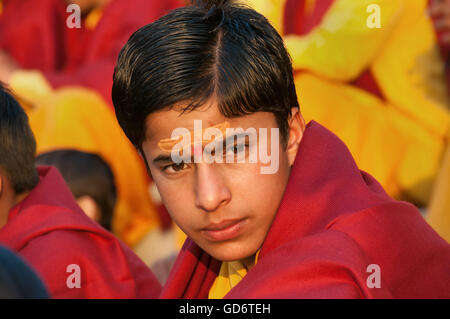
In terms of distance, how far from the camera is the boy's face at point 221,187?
122cm

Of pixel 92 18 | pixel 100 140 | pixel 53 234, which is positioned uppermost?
pixel 92 18

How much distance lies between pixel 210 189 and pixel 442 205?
1.39 metres

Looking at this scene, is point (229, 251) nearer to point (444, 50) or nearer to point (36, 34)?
point (444, 50)

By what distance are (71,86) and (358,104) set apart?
133 centimetres

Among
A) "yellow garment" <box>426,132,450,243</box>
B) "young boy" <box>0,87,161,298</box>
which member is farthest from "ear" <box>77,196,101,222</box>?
"yellow garment" <box>426,132,450,243</box>

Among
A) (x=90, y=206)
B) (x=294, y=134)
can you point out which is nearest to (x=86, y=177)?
(x=90, y=206)

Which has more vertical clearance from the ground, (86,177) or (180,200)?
(180,200)

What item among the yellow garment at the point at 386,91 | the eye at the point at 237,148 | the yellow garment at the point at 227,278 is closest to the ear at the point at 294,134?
the eye at the point at 237,148

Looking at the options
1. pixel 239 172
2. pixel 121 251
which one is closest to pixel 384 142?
pixel 121 251

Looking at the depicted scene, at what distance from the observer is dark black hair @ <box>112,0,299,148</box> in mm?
1237

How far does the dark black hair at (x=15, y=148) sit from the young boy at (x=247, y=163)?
1.61 feet

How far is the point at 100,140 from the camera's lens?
315 cm

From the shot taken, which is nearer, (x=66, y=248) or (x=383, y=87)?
(x=66, y=248)
